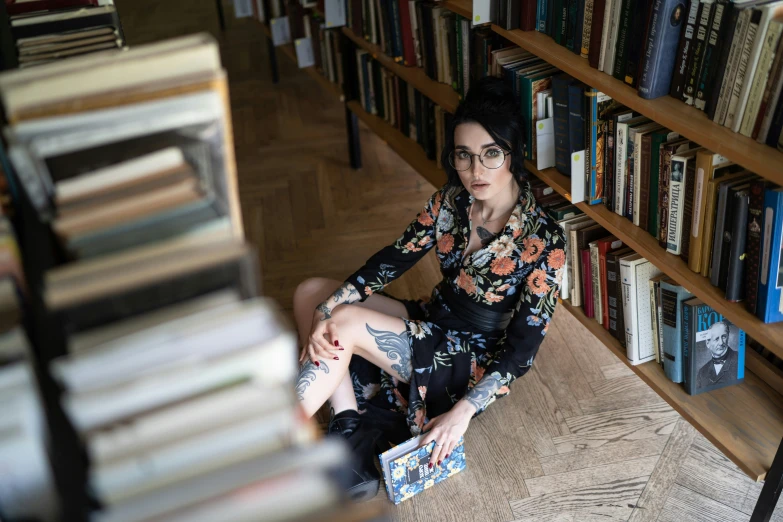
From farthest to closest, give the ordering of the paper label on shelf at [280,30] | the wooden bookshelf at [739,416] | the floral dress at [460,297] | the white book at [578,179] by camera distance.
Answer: the paper label on shelf at [280,30] → the floral dress at [460,297] → the white book at [578,179] → the wooden bookshelf at [739,416]

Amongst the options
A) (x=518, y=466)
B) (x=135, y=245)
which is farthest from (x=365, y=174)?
(x=135, y=245)

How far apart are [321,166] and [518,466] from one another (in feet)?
6.25

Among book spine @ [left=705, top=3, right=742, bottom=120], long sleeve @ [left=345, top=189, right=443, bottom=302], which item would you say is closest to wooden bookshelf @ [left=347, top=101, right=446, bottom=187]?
long sleeve @ [left=345, top=189, right=443, bottom=302]

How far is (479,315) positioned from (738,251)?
0.70 metres

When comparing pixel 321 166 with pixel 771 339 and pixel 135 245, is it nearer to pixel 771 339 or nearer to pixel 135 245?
pixel 771 339

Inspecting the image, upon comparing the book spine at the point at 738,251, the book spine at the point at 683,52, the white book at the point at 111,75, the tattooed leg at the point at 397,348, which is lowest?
the tattooed leg at the point at 397,348

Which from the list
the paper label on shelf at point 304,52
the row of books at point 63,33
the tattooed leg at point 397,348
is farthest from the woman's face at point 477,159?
the paper label on shelf at point 304,52

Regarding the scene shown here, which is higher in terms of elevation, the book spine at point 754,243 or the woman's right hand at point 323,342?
the book spine at point 754,243

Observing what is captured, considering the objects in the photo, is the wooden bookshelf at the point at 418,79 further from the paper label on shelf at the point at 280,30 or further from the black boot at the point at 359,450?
the black boot at the point at 359,450

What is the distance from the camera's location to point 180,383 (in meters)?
0.38

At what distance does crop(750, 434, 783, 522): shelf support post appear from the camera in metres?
1.41

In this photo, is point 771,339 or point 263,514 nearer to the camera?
point 263,514

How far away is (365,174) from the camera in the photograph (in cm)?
323

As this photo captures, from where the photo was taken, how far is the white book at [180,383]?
37 centimetres
